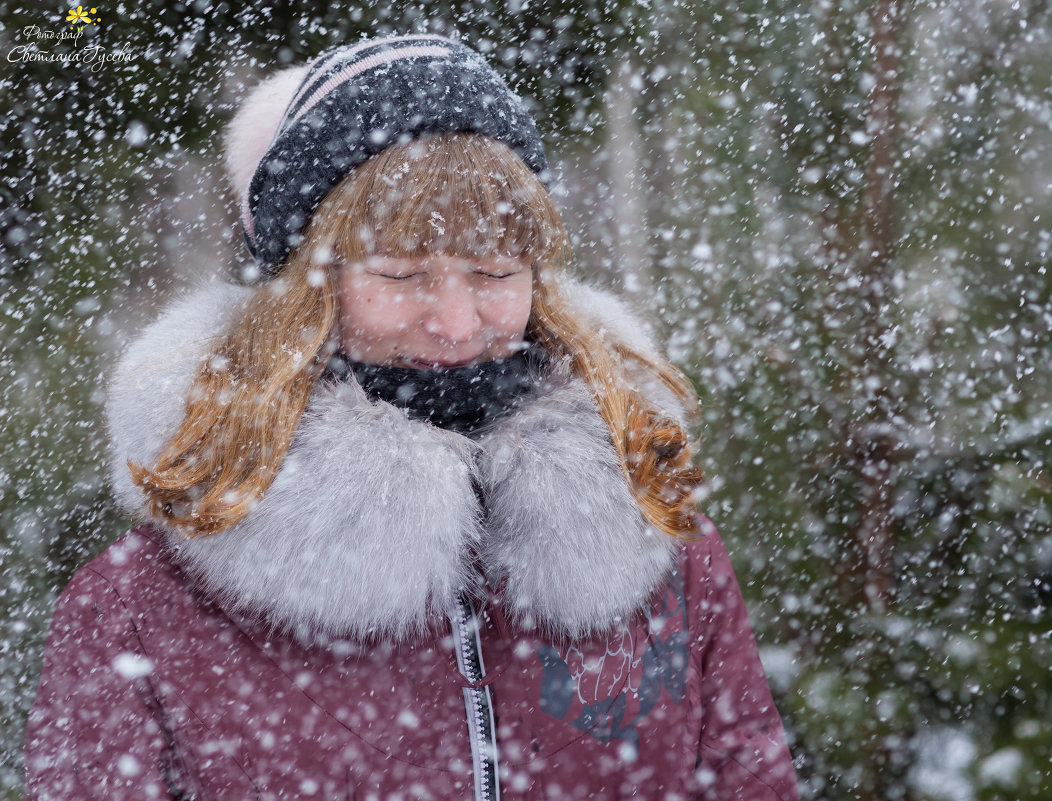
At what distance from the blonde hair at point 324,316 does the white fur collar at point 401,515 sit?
0.03m

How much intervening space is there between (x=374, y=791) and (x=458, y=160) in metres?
0.96

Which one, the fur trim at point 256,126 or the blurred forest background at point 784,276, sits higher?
the fur trim at point 256,126

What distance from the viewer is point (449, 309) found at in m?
1.22

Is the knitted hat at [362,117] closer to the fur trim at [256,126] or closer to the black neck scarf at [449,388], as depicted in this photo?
the fur trim at [256,126]

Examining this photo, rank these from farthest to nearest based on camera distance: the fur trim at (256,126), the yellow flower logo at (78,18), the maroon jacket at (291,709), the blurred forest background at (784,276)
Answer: the blurred forest background at (784,276) < the yellow flower logo at (78,18) < the fur trim at (256,126) < the maroon jacket at (291,709)

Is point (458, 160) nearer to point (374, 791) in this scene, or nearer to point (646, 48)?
point (374, 791)

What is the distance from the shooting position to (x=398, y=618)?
3.78 ft

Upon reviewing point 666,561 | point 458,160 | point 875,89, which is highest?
point 458,160

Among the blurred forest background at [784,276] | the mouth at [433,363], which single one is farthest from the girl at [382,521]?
the blurred forest background at [784,276]

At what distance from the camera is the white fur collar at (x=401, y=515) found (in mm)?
1146

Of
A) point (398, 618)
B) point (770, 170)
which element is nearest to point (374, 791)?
point (398, 618)

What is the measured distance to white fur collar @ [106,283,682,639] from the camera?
1146 mm

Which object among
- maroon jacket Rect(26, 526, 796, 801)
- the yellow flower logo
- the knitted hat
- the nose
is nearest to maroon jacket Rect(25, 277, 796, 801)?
maroon jacket Rect(26, 526, 796, 801)

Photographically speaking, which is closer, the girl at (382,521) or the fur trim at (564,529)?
the girl at (382,521)
